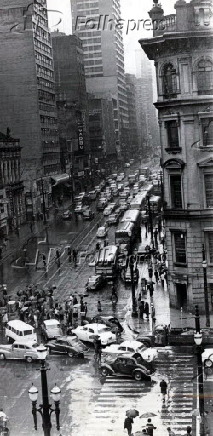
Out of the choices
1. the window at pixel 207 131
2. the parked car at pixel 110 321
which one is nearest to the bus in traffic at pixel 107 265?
the parked car at pixel 110 321

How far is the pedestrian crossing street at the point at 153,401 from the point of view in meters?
27.0

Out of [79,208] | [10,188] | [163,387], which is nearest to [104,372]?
[163,387]

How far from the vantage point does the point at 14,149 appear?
101 m

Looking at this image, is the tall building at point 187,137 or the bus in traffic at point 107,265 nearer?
the tall building at point 187,137

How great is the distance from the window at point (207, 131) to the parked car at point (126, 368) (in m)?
15.8

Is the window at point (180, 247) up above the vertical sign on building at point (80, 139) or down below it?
below

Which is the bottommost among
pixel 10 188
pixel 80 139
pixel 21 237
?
pixel 21 237

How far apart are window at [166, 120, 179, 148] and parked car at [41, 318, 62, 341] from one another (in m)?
13.5

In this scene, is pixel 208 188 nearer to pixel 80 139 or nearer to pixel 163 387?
pixel 163 387

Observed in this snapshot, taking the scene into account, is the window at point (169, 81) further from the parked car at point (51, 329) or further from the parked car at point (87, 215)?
the parked car at point (87, 215)

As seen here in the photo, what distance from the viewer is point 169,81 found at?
43.9 metres

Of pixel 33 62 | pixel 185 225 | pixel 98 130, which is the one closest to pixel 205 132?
pixel 185 225

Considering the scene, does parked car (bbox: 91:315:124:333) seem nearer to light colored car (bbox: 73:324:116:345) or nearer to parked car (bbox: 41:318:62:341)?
light colored car (bbox: 73:324:116:345)

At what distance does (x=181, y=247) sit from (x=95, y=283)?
12856 millimetres
